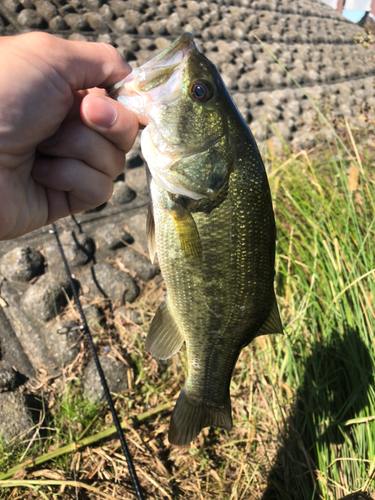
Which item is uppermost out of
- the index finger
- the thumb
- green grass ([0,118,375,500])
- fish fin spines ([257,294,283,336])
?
the index finger

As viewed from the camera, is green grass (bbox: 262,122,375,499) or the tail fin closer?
the tail fin

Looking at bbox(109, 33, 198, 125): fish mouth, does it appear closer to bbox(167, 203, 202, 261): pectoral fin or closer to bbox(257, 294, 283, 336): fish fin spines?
bbox(167, 203, 202, 261): pectoral fin

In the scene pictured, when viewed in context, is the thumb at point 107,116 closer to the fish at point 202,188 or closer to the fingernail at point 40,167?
the fish at point 202,188

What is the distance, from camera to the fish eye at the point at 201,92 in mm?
1483

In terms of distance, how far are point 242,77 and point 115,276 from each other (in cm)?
517

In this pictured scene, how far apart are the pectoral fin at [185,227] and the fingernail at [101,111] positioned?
449 millimetres

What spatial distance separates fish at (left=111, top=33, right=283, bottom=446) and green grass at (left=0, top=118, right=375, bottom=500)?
112 centimetres

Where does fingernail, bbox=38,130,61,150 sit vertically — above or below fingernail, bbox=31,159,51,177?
above

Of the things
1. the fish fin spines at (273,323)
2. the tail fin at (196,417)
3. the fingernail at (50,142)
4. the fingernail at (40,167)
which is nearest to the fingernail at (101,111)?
the fingernail at (50,142)

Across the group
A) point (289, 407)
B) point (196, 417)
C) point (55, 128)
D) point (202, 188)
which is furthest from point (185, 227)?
point (289, 407)

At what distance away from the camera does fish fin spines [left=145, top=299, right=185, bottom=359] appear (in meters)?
1.78

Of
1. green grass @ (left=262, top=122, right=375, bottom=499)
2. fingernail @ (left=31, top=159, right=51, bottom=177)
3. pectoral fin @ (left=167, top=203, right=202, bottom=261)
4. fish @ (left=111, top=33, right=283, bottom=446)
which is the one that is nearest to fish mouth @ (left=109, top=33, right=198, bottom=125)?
fish @ (left=111, top=33, right=283, bottom=446)

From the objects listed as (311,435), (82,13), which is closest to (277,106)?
(82,13)

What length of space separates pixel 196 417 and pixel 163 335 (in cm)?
45
